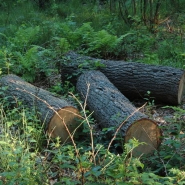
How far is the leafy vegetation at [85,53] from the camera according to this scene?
376cm

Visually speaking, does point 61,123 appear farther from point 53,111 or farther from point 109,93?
point 109,93

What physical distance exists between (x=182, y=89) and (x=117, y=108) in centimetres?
178

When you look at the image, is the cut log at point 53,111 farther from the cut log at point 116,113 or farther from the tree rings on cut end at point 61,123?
the cut log at point 116,113

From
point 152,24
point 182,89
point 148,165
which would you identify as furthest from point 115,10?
point 148,165

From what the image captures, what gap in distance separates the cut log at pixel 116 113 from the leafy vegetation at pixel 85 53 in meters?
0.16

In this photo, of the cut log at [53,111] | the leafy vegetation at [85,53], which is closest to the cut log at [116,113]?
the leafy vegetation at [85,53]

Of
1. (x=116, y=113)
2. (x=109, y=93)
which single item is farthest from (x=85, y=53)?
(x=116, y=113)

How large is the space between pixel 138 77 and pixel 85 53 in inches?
70.8

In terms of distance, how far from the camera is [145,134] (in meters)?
5.13

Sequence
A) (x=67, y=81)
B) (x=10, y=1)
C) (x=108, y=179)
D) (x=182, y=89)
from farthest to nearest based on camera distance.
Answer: (x=10, y=1)
(x=67, y=81)
(x=182, y=89)
(x=108, y=179)

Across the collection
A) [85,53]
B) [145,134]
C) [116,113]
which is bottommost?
[145,134]

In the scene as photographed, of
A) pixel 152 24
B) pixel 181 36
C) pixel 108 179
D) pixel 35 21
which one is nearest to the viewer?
pixel 108 179

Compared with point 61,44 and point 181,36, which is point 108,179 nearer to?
point 61,44

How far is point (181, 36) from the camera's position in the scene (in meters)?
9.95
